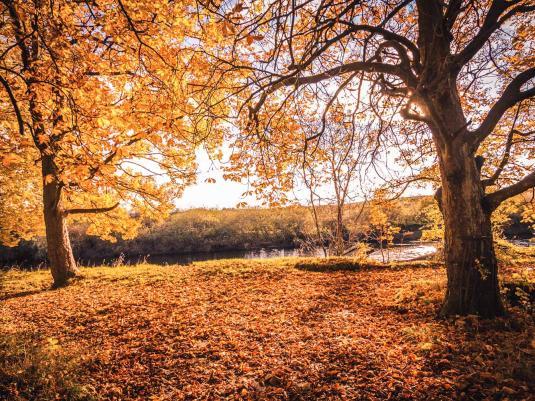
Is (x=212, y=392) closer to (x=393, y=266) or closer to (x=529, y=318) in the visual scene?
(x=529, y=318)

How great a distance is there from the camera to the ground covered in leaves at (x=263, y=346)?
3.09 meters

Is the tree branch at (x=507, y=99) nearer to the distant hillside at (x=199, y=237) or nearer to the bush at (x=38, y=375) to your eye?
the bush at (x=38, y=375)

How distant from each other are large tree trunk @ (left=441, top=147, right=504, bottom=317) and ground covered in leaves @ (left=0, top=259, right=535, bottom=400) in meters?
0.33

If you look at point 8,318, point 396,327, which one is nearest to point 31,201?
point 8,318

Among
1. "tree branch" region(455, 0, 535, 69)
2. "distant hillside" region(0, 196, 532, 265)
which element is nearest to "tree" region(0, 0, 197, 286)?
"tree branch" region(455, 0, 535, 69)

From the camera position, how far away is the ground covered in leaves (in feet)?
10.1

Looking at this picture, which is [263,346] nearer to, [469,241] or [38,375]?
[38,375]

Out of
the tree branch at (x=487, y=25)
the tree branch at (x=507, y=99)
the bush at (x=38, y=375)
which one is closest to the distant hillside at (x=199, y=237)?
the tree branch at (x=507, y=99)

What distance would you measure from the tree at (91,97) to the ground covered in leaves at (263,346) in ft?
8.28

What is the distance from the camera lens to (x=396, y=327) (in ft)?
14.7

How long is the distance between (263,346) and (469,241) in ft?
11.8

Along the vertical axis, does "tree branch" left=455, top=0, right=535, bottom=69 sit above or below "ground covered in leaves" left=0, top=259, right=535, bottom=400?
above

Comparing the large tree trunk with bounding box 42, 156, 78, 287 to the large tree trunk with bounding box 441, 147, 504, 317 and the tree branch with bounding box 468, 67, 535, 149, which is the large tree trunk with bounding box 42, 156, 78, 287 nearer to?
the large tree trunk with bounding box 441, 147, 504, 317

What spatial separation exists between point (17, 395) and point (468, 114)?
36.0 ft
